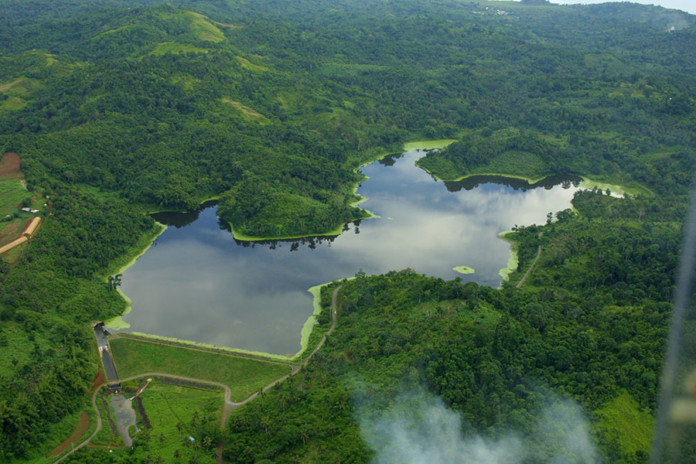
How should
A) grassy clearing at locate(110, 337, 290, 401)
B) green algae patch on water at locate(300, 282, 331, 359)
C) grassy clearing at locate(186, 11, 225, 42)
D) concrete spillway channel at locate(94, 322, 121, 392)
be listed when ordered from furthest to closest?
1. grassy clearing at locate(186, 11, 225, 42)
2. green algae patch on water at locate(300, 282, 331, 359)
3. grassy clearing at locate(110, 337, 290, 401)
4. concrete spillway channel at locate(94, 322, 121, 392)

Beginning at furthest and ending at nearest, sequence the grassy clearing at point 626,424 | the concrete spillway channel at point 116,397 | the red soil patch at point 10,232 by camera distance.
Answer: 1. the red soil patch at point 10,232
2. the concrete spillway channel at point 116,397
3. the grassy clearing at point 626,424

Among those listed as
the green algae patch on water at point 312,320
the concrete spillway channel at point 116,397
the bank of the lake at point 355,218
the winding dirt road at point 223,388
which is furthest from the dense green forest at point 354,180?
the concrete spillway channel at point 116,397

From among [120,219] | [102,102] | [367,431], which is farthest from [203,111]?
[367,431]

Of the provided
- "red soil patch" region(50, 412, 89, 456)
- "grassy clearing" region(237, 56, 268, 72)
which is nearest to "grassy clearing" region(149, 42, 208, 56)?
"grassy clearing" region(237, 56, 268, 72)

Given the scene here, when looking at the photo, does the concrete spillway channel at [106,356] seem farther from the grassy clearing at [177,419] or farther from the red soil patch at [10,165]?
the red soil patch at [10,165]

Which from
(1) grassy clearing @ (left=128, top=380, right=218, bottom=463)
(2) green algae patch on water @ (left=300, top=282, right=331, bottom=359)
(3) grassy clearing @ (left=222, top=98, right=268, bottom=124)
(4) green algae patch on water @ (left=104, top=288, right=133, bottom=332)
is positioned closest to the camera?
(1) grassy clearing @ (left=128, top=380, right=218, bottom=463)

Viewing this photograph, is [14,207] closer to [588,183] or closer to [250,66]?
[250,66]

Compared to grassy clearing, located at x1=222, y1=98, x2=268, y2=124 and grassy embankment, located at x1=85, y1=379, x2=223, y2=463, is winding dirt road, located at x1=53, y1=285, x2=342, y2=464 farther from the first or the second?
grassy clearing, located at x1=222, y1=98, x2=268, y2=124
